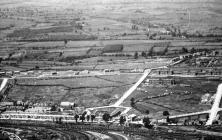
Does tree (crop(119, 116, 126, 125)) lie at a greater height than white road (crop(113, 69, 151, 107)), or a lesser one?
lesser

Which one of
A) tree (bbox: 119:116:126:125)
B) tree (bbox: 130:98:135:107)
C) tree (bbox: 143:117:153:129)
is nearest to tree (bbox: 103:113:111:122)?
tree (bbox: 119:116:126:125)

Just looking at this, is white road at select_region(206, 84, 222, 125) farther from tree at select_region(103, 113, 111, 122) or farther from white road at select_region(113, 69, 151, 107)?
white road at select_region(113, 69, 151, 107)

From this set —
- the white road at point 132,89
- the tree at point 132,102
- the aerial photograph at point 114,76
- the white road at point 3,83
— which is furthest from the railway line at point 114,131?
the white road at point 3,83

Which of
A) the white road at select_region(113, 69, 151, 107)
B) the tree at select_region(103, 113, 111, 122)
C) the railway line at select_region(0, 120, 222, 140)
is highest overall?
the white road at select_region(113, 69, 151, 107)

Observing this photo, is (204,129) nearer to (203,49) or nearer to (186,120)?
(186,120)

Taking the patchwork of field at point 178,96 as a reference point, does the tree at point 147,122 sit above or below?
below

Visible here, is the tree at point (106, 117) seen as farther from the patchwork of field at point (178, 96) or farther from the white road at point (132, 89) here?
the white road at point (132, 89)

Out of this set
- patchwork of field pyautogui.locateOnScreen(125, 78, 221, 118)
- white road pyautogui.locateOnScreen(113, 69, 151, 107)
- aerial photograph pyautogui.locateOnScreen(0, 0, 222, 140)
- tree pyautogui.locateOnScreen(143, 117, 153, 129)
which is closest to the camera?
tree pyautogui.locateOnScreen(143, 117, 153, 129)

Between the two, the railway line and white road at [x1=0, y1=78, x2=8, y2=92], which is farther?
white road at [x1=0, y1=78, x2=8, y2=92]

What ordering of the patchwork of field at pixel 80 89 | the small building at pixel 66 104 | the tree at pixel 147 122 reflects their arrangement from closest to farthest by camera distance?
the tree at pixel 147 122 → the small building at pixel 66 104 → the patchwork of field at pixel 80 89

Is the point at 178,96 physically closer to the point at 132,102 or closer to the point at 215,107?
the point at 132,102
